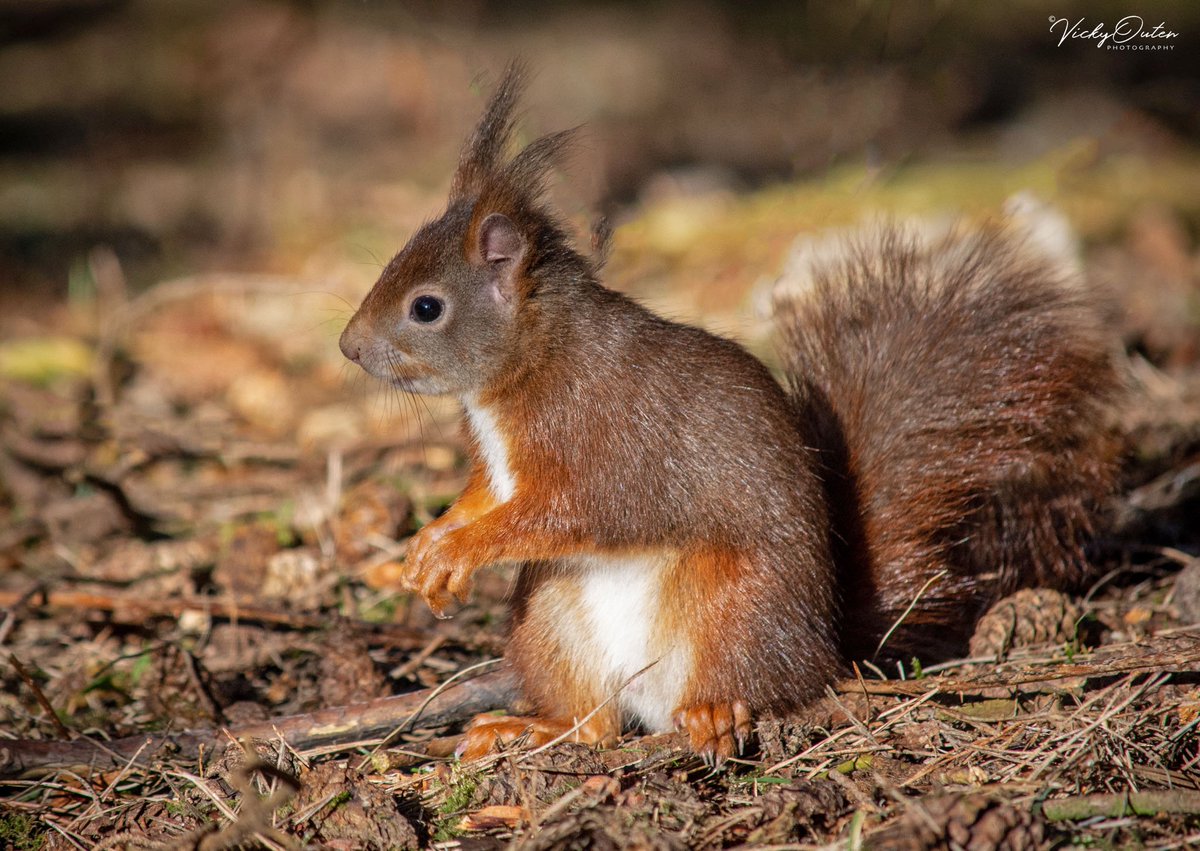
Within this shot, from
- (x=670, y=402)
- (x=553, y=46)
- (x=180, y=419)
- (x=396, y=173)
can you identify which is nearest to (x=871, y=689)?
(x=670, y=402)

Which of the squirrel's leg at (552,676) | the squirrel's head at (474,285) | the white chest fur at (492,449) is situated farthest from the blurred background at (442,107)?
the squirrel's leg at (552,676)

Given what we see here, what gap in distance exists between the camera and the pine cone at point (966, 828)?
1.59 metres

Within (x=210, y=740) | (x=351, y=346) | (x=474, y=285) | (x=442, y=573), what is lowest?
(x=210, y=740)

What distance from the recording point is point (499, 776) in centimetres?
197

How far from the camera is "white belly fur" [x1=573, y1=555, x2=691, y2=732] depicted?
211 cm

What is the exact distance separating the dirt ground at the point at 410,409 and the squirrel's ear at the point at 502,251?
280mm

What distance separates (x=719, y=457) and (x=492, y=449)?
466mm

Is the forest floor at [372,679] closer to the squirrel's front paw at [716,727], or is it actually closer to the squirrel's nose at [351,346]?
the squirrel's front paw at [716,727]

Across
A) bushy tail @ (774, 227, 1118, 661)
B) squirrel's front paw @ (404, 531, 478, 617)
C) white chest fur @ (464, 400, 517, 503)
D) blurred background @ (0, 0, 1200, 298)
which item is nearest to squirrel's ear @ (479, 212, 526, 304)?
white chest fur @ (464, 400, 517, 503)

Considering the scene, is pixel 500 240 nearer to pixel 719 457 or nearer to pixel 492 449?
pixel 492 449

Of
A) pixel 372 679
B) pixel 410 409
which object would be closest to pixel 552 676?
pixel 372 679

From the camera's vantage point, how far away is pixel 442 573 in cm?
210

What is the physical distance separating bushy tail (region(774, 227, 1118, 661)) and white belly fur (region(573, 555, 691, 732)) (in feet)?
1.30

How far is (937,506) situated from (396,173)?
5208mm
